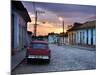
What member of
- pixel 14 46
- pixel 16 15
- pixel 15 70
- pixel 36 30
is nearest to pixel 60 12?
pixel 36 30

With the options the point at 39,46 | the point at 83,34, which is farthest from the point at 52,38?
the point at 83,34

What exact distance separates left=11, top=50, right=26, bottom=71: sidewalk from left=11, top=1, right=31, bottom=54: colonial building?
76mm

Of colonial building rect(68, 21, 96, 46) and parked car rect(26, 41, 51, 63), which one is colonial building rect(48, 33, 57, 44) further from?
colonial building rect(68, 21, 96, 46)

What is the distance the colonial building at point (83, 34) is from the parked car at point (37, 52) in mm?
559

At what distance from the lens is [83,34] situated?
12.7 ft

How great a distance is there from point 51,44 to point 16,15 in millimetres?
816

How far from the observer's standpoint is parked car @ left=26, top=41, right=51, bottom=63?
3475mm

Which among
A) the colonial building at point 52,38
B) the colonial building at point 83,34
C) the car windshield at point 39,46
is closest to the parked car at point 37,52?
the car windshield at point 39,46

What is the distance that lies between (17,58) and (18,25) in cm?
55

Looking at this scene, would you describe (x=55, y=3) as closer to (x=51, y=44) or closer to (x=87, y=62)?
(x=51, y=44)

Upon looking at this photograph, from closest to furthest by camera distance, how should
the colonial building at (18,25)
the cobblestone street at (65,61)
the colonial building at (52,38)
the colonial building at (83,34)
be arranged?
the colonial building at (18,25)
the cobblestone street at (65,61)
the colonial building at (52,38)
the colonial building at (83,34)

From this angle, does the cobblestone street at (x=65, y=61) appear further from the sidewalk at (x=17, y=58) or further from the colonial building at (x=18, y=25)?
the colonial building at (x=18, y=25)

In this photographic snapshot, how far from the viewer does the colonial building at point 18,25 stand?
10.7ft

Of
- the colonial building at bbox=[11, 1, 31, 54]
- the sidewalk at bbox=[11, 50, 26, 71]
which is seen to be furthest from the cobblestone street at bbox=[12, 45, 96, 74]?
the colonial building at bbox=[11, 1, 31, 54]
